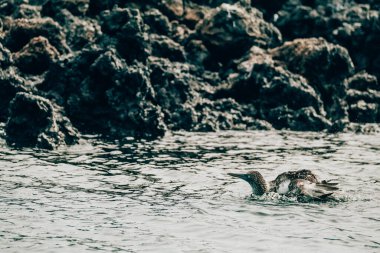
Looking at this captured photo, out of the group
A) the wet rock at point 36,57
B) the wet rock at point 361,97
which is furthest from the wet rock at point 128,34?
the wet rock at point 361,97

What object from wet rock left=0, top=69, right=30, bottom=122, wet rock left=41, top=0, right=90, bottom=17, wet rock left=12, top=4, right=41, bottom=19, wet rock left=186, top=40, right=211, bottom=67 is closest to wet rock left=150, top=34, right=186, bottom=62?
wet rock left=186, top=40, right=211, bottom=67

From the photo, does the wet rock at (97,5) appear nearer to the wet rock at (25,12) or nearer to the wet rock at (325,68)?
the wet rock at (25,12)

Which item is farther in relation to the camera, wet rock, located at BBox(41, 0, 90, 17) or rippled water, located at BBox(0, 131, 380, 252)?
wet rock, located at BBox(41, 0, 90, 17)

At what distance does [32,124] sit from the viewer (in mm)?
28875

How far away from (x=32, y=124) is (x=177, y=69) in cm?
1347

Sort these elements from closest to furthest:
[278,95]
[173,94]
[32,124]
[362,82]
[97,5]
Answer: [32,124], [173,94], [278,95], [362,82], [97,5]

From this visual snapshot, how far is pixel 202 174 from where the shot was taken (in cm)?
2339

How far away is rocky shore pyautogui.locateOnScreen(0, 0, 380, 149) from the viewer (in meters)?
33.2

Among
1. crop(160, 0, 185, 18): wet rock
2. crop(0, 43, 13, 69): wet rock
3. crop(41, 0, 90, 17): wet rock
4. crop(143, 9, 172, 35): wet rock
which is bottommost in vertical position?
crop(0, 43, 13, 69): wet rock

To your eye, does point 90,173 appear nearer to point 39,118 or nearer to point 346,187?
point 39,118

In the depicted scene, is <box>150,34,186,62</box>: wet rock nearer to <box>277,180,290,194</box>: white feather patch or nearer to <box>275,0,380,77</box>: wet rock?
<box>275,0,380,77</box>: wet rock

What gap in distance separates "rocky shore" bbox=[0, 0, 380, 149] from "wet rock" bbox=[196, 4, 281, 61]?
3.1 inches

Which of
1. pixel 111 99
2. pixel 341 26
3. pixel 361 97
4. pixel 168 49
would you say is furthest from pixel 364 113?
pixel 111 99

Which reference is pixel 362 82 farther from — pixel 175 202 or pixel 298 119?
pixel 175 202
